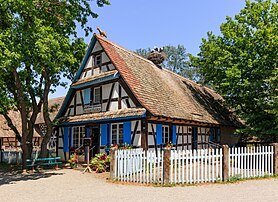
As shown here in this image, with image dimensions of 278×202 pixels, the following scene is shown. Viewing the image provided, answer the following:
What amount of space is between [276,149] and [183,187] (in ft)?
17.2

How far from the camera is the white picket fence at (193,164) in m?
11.6

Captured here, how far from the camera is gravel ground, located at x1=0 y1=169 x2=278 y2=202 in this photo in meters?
9.27

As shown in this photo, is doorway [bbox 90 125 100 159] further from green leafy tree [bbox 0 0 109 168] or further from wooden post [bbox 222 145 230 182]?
wooden post [bbox 222 145 230 182]

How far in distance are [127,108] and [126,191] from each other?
7719 millimetres

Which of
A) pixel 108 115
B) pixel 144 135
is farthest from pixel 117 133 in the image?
pixel 144 135

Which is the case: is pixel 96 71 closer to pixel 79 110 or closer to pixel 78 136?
pixel 79 110

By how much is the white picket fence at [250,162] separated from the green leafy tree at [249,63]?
5.15 m

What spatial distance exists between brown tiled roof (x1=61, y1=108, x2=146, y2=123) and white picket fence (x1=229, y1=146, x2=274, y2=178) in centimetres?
545

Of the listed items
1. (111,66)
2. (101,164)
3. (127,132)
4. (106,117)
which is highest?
(111,66)

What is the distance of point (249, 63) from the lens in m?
20.4

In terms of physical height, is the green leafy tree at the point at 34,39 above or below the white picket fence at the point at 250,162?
above

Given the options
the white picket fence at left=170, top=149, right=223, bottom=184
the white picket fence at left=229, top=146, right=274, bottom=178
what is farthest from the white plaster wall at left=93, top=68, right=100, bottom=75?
the white picket fence at left=229, top=146, right=274, bottom=178

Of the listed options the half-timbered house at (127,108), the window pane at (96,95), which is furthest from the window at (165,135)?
the window pane at (96,95)

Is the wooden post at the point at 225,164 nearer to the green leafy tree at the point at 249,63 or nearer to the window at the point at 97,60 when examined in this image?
the green leafy tree at the point at 249,63
